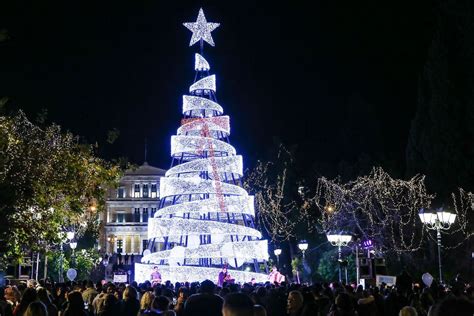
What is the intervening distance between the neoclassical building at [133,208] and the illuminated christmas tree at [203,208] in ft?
195

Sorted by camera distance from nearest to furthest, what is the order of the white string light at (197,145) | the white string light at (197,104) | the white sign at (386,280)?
the white sign at (386,280) → the white string light at (197,145) → the white string light at (197,104)

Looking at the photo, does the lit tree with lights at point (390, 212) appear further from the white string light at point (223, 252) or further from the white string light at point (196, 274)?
the white string light at point (196, 274)

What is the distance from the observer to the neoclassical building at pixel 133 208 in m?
98.8

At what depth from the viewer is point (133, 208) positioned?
101062mm

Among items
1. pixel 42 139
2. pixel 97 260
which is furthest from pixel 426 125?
pixel 97 260

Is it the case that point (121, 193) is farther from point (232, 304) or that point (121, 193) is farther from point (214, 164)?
point (232, 304)

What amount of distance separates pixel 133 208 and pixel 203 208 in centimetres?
6664

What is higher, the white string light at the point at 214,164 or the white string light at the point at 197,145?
the white string light at the point at 197,145

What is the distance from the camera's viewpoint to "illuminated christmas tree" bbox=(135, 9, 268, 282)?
1389 inches

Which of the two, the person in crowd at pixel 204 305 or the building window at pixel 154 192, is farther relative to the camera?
the building window at pixel 154 192

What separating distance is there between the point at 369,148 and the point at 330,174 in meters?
8.46

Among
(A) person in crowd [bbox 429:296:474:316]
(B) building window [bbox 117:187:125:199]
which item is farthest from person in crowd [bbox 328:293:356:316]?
(B) building window [bbox 117:187:125:199]

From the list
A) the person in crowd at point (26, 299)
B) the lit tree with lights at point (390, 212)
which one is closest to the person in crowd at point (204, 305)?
the person in crowd at point (26, 299)

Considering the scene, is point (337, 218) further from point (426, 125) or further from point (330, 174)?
point (330, 174)
